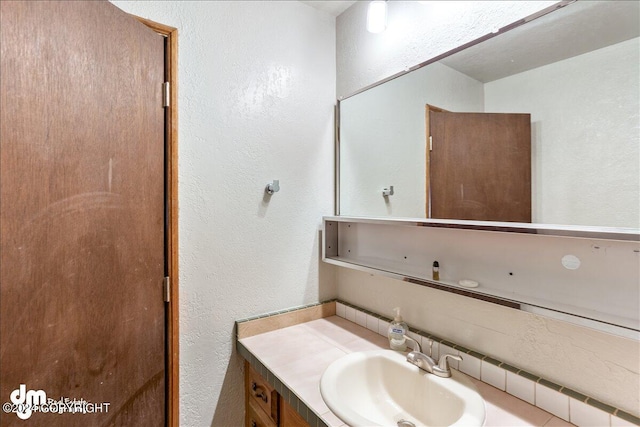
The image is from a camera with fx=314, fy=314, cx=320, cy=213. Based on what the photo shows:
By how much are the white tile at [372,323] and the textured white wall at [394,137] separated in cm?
49

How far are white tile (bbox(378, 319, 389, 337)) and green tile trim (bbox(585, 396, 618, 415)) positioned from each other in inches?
27.6

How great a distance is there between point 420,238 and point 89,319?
120 cm

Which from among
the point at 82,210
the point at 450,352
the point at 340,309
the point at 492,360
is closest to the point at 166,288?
the point at 82,210

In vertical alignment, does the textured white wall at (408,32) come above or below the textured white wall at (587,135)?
above

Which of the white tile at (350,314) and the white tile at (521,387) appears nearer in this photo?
the white tile at (521,387)

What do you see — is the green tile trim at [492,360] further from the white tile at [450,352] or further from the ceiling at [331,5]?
the ceiling at [331,5]

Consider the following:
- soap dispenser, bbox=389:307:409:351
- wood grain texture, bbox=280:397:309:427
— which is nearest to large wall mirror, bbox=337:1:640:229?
soap dispenser, bbox=389:307:409:351

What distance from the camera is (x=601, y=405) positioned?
2.72ft

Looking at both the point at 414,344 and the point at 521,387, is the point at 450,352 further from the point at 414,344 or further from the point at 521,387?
the point at 521,387

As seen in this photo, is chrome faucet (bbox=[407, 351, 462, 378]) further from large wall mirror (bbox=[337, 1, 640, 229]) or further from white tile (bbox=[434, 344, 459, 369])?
large wall mirror (bbox=[337, 1, 640, 229])

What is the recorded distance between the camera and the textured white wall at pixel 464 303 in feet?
2.76

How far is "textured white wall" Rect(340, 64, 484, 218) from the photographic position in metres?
1.18

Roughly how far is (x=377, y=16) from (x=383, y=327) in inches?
54.1

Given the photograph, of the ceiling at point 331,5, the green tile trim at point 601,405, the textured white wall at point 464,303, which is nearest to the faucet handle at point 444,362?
the textured white wall at point 464,303
